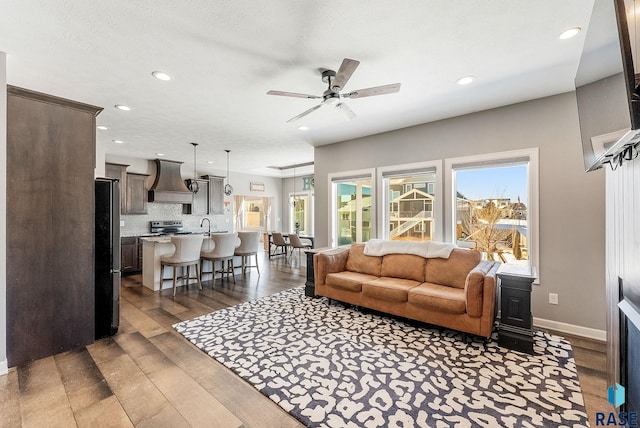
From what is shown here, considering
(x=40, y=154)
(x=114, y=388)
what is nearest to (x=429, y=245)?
(x=114, y=388)

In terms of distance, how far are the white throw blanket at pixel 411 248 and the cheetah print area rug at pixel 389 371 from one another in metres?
0.94

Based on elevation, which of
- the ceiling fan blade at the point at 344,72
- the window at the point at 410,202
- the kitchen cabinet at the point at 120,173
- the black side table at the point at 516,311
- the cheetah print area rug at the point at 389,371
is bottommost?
the cheetah print area rug at the point at 389,371

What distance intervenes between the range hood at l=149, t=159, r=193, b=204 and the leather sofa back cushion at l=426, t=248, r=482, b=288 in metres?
6.10

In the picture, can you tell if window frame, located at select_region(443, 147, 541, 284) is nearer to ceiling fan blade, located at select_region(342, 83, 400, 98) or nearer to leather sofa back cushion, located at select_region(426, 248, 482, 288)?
leather sofa back cushion, located at select_region(426, 248, 482, 288)

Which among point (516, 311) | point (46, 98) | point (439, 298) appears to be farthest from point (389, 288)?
point (46, 98)

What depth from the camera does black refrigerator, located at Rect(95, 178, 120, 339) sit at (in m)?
2.87

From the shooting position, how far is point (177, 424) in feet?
5.58

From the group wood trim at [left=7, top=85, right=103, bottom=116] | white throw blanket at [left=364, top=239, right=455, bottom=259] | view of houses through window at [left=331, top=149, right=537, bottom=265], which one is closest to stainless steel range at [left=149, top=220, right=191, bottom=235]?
wood trim at [left=7, top=85, right=103, bottom=116]

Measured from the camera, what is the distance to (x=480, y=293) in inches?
106

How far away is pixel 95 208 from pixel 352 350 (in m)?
2.97

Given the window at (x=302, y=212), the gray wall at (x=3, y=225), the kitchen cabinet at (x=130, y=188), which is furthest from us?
the window at (x=302, y=212)

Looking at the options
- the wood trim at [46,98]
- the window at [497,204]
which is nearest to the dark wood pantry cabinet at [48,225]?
the wood trim at [46,98]

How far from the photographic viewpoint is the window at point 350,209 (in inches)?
201

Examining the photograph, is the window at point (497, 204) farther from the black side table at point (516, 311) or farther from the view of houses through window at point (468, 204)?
the black side table at point (516, 311)
